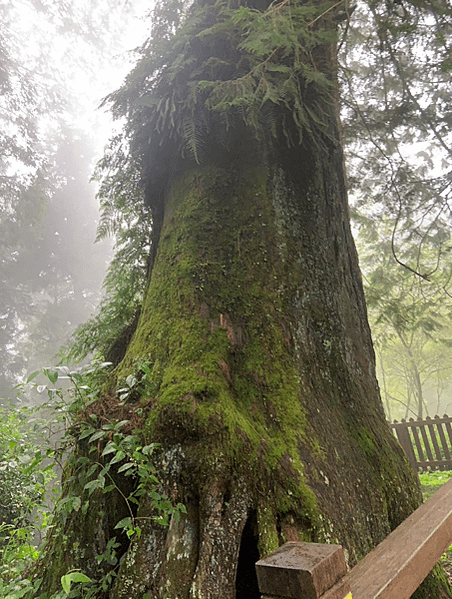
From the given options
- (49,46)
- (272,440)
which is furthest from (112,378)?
(49,46)

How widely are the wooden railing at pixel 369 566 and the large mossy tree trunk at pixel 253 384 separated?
0.39m

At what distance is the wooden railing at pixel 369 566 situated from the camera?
102cm

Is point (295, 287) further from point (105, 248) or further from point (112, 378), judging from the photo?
point (105, 248)

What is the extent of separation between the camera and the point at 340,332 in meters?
3.08

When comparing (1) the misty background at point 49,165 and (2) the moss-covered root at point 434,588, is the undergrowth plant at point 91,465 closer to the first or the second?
(2) the moss-covered root at point 434,588

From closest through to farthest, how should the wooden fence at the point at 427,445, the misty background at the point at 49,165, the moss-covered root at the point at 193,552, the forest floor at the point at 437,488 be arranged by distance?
the moss-covered root at the point at 193,552 → the forest floor at the point at 437,488 → the wooden fence at the point at 427,445 → the misty background at the point at 49,165

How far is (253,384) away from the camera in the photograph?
2496 millimetres

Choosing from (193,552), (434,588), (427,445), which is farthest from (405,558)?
(427,445)

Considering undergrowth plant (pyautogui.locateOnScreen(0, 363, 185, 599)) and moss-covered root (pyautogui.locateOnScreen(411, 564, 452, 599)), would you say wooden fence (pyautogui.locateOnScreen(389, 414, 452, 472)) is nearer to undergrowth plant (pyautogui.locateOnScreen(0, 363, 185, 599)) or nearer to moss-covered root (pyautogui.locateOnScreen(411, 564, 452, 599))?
moss-covered root (pyautogui.locateOnScreen(411, 564, 452, 599))

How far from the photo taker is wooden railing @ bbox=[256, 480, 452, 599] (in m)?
1.02

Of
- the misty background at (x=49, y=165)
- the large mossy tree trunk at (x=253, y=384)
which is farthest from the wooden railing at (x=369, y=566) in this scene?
the misty background at (x=49, y=165)

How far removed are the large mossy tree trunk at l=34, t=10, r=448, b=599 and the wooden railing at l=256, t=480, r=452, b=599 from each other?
1.27 feet

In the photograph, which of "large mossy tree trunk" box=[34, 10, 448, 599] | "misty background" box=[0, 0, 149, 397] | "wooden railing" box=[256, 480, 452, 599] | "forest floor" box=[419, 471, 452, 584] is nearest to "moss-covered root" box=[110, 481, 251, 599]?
"large mossy tree trunk" box=[34, 10, 448, 599]

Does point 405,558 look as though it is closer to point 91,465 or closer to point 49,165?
point 91,465
